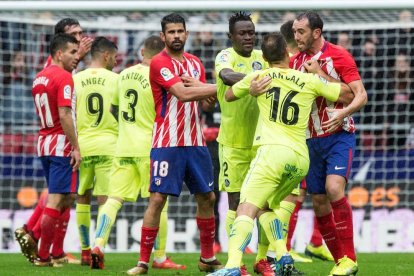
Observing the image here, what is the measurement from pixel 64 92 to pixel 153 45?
1.08 metres

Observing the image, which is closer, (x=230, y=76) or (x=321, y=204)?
(x=230, y=76)

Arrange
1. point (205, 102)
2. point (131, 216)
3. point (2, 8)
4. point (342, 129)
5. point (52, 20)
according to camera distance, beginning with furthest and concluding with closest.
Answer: point (52, 20) → point (131, 216) → point (2, 8) → point (205, 102) → point (342, 129)

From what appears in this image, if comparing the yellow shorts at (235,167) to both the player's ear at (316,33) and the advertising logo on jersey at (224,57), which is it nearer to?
the advertising logo on jersey at (224,57)

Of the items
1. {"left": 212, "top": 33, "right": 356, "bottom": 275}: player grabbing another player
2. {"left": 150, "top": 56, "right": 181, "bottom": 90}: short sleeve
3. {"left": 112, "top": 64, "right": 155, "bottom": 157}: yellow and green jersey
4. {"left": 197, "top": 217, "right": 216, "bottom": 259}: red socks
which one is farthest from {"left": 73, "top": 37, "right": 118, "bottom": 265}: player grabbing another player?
Result: {"left": 212, "top": 33, "right": 356, "bottom": 275}: player grabbing another player

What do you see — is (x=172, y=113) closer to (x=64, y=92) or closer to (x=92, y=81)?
(x=64, y=92)

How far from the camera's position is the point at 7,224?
14.5 metres

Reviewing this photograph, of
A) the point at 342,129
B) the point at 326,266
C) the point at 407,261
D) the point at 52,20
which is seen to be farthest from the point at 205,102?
the point at 52,20

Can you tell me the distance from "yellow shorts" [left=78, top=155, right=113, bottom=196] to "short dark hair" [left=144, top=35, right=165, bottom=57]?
1.29m

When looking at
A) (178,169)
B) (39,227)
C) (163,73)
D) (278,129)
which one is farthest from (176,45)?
(39,227)

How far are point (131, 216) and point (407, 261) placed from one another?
436 cm

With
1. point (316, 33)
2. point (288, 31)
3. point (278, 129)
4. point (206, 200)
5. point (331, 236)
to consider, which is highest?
point (288, 31)

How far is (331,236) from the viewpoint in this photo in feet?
31.3

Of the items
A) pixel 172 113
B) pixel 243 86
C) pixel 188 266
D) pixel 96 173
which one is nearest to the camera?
pixel 243 86

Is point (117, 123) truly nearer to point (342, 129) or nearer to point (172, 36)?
point (172, 36)
